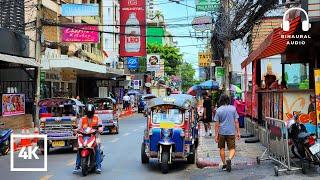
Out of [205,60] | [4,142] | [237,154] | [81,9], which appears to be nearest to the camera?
[237,154]

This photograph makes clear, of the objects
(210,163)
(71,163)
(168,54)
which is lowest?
(71,163)

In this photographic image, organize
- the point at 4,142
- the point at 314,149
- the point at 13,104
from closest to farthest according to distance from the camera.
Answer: the point at 314,149 < the point at 4,142 < the point at 13,104

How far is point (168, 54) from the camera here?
101 metres

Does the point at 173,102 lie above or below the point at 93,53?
below

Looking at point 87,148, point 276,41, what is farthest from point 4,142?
point 276,41

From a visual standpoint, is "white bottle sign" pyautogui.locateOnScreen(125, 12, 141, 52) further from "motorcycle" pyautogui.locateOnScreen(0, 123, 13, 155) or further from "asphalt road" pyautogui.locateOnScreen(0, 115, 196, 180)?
"motorcycle" pyautogui.locateOnScreen(0, 123, 13, 155)

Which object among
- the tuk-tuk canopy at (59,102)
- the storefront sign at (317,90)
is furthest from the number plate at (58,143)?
the storefront sign at (317,90)

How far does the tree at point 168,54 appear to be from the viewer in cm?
9581

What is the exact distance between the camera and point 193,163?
1531 centimetres

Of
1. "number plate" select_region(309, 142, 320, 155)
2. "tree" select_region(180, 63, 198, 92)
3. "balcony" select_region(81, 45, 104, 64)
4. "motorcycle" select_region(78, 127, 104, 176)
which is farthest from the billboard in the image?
"tree" select_region(180, 63, 198, 92)

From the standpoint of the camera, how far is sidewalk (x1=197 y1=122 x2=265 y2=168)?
565 inches

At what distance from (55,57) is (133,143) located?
57.8 ft

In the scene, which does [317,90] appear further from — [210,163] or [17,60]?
[17,60]

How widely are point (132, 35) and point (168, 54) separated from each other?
59160 mm
